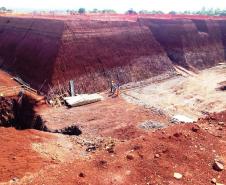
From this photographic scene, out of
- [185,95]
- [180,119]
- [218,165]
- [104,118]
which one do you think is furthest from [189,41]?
[218,165]

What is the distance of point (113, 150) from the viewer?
14000mm

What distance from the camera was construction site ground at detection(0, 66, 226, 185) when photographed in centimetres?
1210

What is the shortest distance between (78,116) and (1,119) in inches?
229

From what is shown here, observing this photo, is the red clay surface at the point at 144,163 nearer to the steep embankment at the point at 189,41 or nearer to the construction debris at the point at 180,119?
the construction debris at the point at 180,119

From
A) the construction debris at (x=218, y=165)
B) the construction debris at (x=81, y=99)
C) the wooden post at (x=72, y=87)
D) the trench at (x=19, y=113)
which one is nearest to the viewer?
the construction debris at (x=218, y=165)

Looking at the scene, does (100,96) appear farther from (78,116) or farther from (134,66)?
(134,66)

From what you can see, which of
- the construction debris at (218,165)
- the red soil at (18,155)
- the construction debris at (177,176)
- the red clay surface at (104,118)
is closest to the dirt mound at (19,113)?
the red clay surface at (104,118)

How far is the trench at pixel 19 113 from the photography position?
22880mm

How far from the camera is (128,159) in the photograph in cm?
1315

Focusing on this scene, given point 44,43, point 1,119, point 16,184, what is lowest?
point 1,119

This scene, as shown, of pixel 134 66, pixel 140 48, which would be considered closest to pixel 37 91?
pixel 134 66

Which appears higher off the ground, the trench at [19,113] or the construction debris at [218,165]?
the construction debris at [218,165]

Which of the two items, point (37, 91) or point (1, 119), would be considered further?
Answer: point (37, 91)

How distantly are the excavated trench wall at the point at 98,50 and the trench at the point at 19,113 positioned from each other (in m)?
2.15
